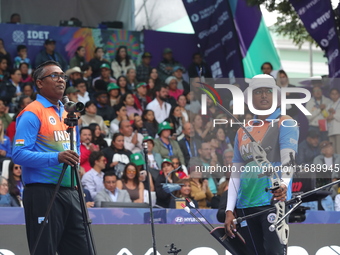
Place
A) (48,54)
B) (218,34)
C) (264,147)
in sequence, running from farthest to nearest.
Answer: (218,34) → (48,54) → (264,147)

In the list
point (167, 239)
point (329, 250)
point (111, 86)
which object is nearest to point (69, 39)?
point (111, 86)

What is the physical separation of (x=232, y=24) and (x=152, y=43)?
2517 millimetres

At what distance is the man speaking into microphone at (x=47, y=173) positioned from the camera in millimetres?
5449

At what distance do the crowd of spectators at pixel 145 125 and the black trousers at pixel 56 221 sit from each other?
1.78 meters

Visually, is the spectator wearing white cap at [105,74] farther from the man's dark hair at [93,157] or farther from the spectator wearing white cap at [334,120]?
the spectator wearing white cap at [334,120]

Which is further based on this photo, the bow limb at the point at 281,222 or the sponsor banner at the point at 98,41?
the sponsor banner at the point at 98,41

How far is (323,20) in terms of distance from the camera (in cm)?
1324

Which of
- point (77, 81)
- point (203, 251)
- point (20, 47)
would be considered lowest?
point (203, 251)

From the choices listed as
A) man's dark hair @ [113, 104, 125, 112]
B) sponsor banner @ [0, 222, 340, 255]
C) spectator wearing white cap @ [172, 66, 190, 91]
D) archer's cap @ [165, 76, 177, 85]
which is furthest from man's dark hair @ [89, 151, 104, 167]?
spectator wearing white cap @ [172, 66, 190, 91]

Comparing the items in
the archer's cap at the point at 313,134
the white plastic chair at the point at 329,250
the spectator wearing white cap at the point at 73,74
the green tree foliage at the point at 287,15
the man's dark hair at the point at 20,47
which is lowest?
the white plastic chair at the point at 329,250

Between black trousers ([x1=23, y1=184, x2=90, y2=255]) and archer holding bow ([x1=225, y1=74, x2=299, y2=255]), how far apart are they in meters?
1.33

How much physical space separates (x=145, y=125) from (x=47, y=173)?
837 cm

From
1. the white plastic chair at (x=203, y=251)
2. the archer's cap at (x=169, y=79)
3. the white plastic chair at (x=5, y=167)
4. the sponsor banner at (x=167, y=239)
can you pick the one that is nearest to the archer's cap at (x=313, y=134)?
the sponsor banner at (x=167, y=239)

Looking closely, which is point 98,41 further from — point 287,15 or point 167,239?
point 167,239
